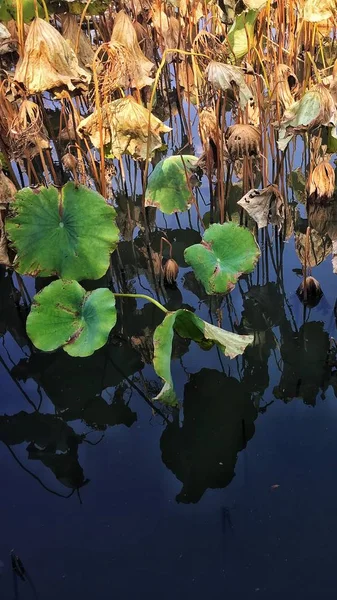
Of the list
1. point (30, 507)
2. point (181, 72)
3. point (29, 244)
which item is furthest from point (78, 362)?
point (181, 72)

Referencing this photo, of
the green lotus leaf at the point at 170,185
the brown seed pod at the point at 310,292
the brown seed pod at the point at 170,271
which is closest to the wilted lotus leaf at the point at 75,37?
the green lotus leaf at the point at 170,185

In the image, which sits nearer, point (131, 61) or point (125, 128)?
point (125, 128)

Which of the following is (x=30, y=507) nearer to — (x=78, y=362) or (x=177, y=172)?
(x=78, y=362)

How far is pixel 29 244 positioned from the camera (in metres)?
1.69

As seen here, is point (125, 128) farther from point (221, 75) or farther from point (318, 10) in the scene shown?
point (318, 10)


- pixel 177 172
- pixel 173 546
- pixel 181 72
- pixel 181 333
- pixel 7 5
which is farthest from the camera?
pixel 181 72

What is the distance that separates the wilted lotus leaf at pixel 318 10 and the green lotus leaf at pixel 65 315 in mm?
987

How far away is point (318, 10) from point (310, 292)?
0.84 m

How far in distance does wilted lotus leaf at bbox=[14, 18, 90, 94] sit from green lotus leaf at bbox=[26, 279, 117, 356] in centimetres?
53

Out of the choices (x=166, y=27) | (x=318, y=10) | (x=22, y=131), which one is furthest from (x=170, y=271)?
(x=166, y=27)

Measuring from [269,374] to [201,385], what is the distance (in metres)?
0.20

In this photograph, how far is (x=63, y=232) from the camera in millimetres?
1690

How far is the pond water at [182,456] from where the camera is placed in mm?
1169

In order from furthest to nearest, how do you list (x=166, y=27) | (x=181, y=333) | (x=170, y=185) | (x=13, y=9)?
(x=166, y=27) < (x=170, y=185) < (x=13, y=9) < (x=181, y=333)
